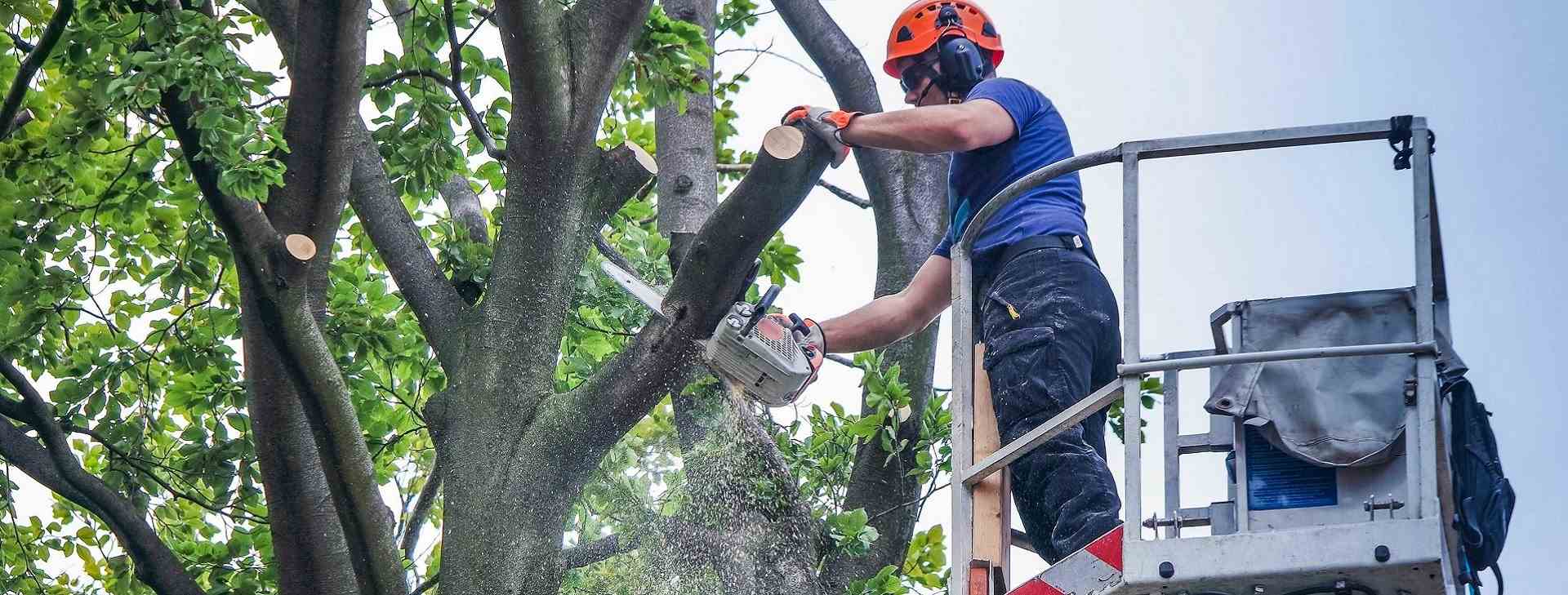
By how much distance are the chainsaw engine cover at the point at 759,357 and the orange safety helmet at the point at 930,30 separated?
105 centimetres

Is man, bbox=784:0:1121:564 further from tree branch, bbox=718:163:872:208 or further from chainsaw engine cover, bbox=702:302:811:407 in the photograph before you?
tree branch, bbox=718:163:872:208

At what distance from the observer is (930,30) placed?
554 cm

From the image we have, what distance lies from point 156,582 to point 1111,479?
3007 mm

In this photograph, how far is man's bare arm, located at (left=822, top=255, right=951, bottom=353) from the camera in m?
5.42

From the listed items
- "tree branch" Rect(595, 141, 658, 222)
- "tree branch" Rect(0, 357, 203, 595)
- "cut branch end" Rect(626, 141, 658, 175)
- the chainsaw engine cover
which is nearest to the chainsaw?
the chainsaw engine cover

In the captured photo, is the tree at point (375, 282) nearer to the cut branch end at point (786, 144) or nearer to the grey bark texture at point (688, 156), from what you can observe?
the cut branch end at point (786, 144)

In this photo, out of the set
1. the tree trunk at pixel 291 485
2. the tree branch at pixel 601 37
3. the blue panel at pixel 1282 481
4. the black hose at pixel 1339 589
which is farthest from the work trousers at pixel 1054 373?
the tree trunk at pixel 291 485

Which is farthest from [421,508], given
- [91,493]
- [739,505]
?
[91,493]

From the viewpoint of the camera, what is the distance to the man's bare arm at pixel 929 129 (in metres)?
4.81

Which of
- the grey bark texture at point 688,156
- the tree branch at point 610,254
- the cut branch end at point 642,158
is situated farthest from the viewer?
the grey bark texture at point 688,156

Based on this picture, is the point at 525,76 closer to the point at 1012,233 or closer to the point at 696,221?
the point at 1012,233

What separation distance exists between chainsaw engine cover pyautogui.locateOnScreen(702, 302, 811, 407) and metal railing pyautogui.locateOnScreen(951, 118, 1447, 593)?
2.45 ft

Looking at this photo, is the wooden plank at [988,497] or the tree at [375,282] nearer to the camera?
the wooden plank at [988,497]

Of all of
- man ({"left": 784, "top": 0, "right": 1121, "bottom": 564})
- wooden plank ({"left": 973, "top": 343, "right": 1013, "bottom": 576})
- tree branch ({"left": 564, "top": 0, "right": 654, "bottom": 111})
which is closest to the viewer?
wooden plank ({"left": 973, "top": 343, "right": 1013, "bottom": 576})
